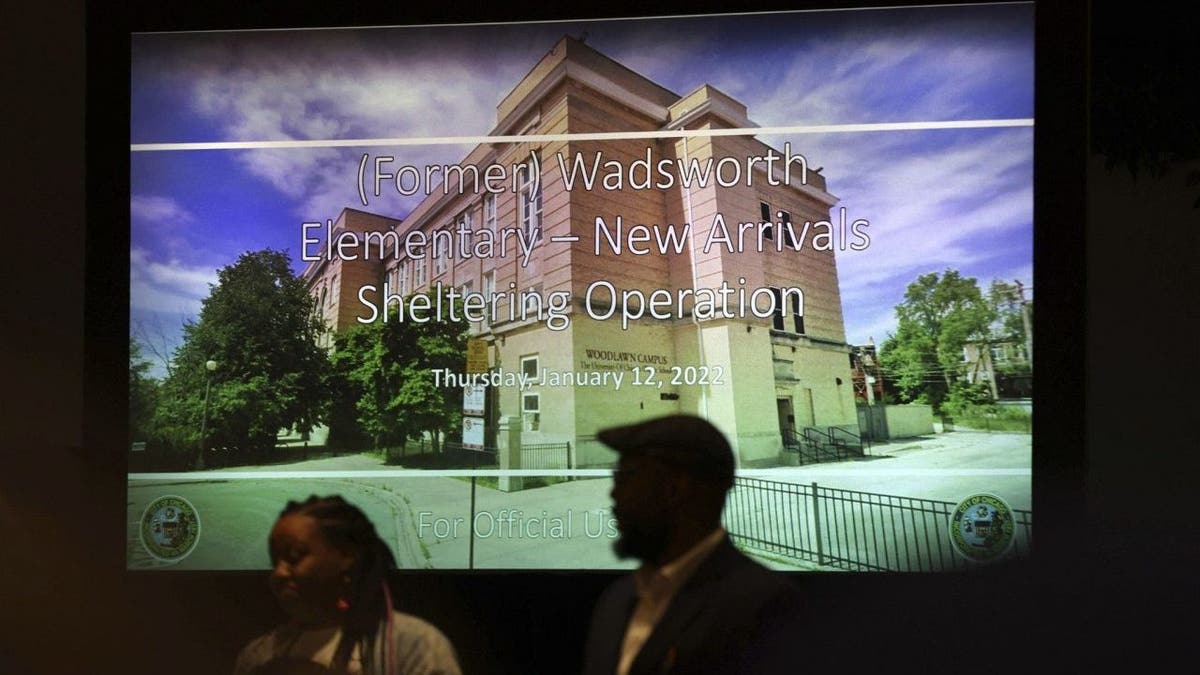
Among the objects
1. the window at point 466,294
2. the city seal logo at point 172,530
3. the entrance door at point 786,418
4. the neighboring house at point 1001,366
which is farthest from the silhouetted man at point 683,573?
the city seal logo at point 172,530

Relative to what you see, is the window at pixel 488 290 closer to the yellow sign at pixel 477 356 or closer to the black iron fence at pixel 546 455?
the yellow sign at pixel 477 356

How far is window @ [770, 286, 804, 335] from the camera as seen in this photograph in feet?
10.9

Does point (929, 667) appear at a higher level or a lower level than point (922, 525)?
lower

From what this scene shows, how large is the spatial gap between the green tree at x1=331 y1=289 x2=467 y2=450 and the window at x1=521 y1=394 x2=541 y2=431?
284 mm

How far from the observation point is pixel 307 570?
1.69m

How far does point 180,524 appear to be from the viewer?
3.41 meters

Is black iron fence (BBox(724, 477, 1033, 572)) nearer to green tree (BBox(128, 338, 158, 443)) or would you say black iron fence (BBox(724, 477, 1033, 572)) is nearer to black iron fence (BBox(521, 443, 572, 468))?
black iron fence (BBox(521, 443, 572, 468))

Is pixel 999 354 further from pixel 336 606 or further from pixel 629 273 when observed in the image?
pixel 336 606

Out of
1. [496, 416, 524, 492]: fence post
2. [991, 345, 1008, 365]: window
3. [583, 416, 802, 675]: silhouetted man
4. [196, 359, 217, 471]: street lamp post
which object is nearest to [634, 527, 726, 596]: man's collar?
[583, 416, 802, 675]: silhouetted man

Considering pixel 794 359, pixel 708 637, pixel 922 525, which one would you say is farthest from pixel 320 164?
pixel 922 525
